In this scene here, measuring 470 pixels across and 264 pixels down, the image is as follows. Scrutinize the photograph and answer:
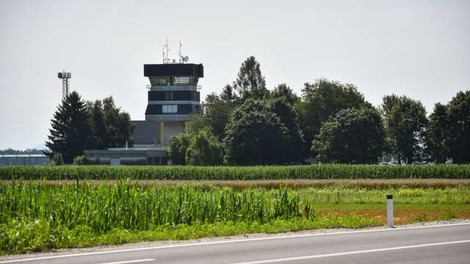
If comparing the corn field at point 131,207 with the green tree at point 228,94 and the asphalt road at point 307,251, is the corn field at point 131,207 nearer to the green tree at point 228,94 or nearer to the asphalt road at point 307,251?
the asphalt road at point 307,251

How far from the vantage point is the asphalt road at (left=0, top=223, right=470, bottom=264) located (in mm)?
20266

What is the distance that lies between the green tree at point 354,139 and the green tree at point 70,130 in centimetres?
4297

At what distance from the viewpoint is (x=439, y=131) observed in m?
117

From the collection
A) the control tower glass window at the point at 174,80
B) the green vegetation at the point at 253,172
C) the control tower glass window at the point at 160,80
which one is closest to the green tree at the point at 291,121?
the green vegetation at the point at 253,172

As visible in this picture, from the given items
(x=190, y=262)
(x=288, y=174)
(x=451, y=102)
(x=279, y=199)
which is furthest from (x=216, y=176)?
(x=190, y=262)

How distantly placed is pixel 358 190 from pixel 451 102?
53.3 metres

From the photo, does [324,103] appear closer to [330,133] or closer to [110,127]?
[330,133]

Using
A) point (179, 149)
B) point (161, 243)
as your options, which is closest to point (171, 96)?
point (179, 149)

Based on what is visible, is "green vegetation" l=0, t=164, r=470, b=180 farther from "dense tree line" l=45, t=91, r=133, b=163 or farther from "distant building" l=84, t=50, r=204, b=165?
"distant building" l=84, t=50, r=204, b=165

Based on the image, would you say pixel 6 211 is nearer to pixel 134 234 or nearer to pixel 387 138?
pixel 134 234

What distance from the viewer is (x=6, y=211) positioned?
2830cm

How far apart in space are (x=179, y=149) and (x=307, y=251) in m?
115

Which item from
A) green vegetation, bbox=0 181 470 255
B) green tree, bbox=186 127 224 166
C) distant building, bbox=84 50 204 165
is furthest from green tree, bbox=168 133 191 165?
green vegetation, bbox=0 181 470 255

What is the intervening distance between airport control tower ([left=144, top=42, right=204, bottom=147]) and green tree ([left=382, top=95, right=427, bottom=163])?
43.8 meters
